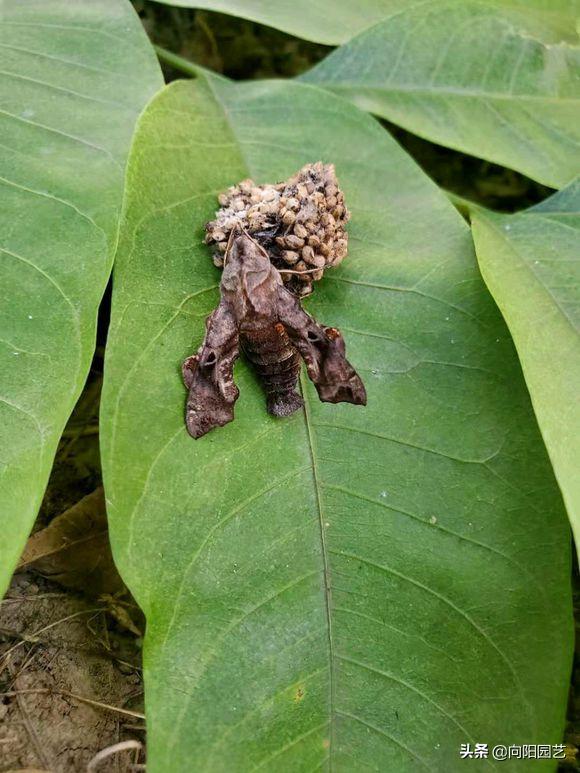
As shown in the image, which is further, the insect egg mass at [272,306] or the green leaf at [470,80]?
the green leaf at [470,80]

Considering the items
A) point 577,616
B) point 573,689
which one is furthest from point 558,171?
point 573,689

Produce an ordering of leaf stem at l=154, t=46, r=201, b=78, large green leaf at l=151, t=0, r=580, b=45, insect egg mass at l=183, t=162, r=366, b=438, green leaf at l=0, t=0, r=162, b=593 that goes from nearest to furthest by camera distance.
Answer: green leaf at l=0, t=0, r=162, b=593
insect egg mass at l=183, t=162, r=366, b=438
large green leaf at l=151, t=0, r=580, b=45
leaf stem at l=154, t=46, r=201, b=78

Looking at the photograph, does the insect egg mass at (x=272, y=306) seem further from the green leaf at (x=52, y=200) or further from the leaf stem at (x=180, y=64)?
the leaf stem at (x=180, y=64)

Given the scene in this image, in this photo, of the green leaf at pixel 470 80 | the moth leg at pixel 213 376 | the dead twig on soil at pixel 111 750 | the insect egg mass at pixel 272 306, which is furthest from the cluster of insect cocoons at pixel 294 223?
the dead twig on soil at pixel 111 750

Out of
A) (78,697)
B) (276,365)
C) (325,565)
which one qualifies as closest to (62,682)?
(78,697)

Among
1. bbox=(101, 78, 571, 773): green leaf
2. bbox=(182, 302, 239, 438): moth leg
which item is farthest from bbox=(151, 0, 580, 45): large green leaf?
bbox=(182, 302, 239, 438): moth leg

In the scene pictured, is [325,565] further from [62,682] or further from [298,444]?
[62,682]

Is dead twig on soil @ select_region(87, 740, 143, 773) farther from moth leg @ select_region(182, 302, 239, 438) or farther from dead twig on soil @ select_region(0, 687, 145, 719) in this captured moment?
moth leg @ select_region(182, 302, 239, 438)
